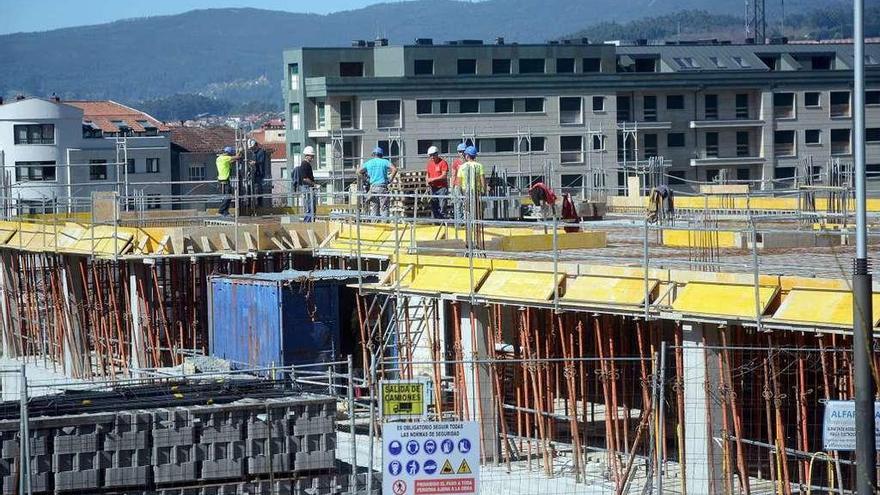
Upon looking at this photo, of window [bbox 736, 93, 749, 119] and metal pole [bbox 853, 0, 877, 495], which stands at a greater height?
window [bbox 736, 93, 749, 119]

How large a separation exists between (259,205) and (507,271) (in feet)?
54.1

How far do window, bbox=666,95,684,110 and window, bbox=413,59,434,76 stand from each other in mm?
12125

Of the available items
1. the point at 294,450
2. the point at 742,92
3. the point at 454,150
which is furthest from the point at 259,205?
the point at 742,92

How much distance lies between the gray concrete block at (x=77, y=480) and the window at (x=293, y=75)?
211ft

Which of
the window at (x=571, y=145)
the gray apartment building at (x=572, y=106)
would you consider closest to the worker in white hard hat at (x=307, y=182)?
the gray apartment building at (x=572, y=106)

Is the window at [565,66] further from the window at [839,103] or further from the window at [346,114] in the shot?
the window at [839,103]

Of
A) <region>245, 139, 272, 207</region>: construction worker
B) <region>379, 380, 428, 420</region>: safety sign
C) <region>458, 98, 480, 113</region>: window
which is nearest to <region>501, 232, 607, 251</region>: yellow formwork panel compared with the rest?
<region>245, 139, 272, 207</region>: construction worker

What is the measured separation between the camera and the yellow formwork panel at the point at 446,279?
74.9 feet

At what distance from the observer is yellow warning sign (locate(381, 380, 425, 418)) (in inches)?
626

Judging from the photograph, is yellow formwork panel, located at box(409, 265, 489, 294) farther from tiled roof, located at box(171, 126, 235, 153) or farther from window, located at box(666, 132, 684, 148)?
tiled roof, located at box(171, 126, 235, 153)

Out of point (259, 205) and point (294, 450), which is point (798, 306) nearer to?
point (294, 450)

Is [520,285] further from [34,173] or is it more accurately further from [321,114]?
[34,173]

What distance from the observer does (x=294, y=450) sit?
18578 millimetres

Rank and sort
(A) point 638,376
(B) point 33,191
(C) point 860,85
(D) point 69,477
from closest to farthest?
(C) point 860,85 < (D) point 69,477 < (A) point 638,376 < (B) point 33,191
